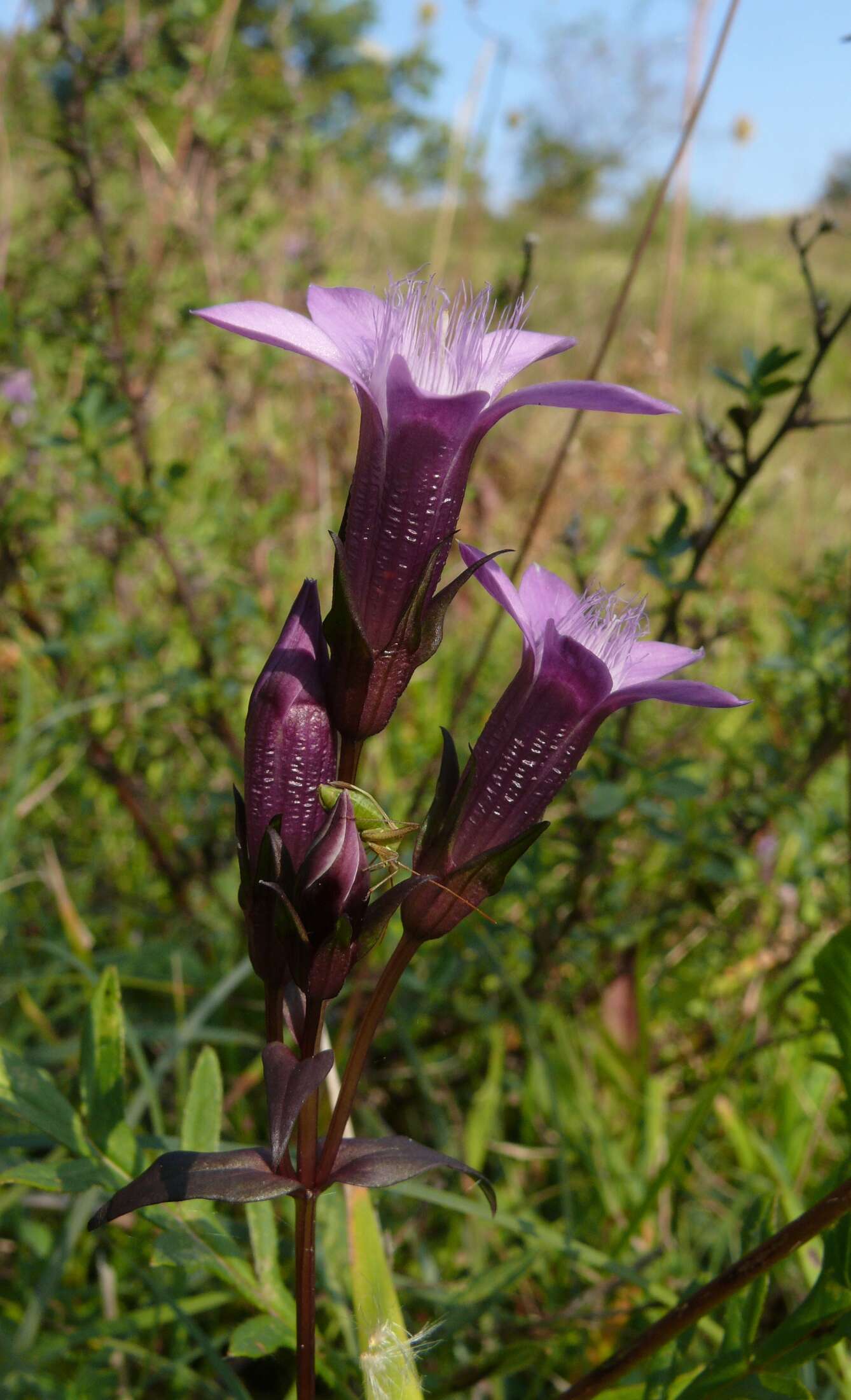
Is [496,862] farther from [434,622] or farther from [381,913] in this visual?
[434,622]

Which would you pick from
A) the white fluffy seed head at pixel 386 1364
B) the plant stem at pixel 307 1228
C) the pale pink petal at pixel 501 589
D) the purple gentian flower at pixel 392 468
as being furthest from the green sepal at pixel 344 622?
the white fluffy seed head at pixel 386 1364

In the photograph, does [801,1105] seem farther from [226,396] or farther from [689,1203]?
[226,396]

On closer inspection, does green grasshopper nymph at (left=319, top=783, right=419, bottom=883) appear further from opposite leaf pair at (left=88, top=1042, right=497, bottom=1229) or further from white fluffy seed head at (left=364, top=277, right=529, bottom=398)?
white fluffy seed head at (left=364, top=277, right=529, bottom=398)

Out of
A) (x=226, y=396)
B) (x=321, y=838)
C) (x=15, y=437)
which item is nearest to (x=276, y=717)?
(x=321, y=838)

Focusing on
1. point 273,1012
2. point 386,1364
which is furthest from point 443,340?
point 386,1364

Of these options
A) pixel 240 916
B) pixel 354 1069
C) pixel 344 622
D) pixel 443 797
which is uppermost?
pixel 344 622
